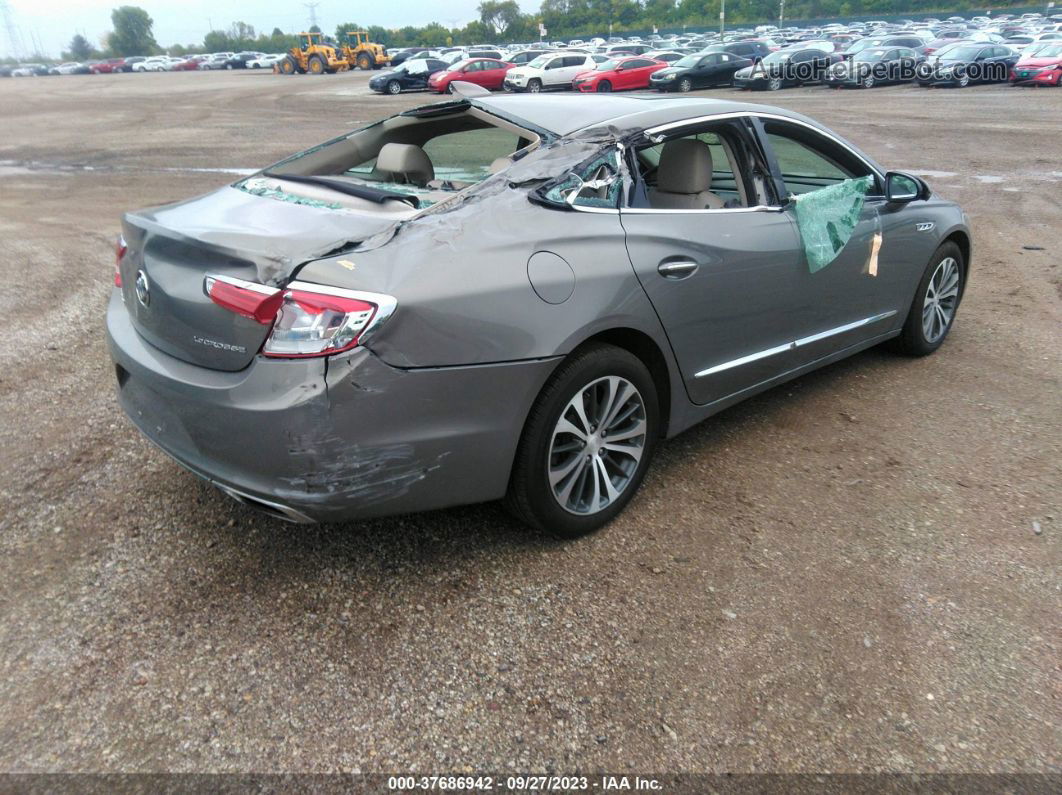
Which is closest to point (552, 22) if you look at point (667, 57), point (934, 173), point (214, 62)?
point (214, 62)

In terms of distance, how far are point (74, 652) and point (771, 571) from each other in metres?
2.31

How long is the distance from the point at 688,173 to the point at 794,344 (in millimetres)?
948

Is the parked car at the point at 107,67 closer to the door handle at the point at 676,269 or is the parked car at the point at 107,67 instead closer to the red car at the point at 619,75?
the red car at the point at 619,75

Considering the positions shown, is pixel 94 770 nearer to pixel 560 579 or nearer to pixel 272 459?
pixel 272 459

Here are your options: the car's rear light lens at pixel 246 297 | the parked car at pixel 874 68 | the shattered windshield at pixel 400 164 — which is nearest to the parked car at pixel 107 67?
the parked car at pixel 874 68

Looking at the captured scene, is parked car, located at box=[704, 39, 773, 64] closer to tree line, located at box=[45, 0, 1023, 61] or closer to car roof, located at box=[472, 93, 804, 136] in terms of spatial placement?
car roof, located at box=[472, 93, 804, 136]

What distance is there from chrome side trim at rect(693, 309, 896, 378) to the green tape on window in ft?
1.13

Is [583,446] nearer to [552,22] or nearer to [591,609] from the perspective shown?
[591,609]

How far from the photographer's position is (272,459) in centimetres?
252

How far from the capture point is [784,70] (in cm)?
2986

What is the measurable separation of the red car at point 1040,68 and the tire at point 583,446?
29.8m

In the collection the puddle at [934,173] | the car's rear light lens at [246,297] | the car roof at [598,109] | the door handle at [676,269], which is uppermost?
the car roof at [598,109]

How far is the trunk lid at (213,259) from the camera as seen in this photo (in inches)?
101

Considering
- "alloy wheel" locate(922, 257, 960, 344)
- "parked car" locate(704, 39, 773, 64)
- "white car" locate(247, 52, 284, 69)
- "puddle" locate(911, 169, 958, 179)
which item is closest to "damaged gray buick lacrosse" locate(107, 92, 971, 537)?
"alloy wheel" locate(922, 257, 960, 344)
